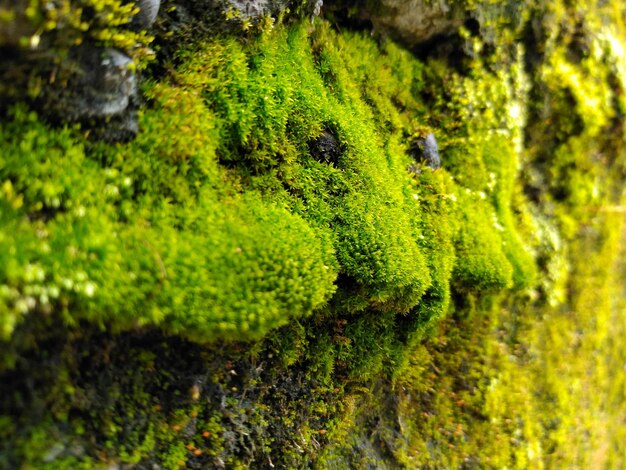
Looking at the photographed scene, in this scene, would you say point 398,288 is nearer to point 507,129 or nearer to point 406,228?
point 406,228

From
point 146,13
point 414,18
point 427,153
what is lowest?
point 427,153

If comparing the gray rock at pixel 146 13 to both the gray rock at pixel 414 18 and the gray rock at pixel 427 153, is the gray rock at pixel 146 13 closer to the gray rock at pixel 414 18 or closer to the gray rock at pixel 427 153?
the gray rock at pixel 414 18

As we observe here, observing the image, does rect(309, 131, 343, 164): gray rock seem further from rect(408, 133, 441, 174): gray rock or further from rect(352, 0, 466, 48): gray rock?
rect(352, 0, 466, 48): gray rock

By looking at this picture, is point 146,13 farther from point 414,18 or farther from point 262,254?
point 414,18

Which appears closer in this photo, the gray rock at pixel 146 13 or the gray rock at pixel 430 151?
the gray rock at pixel 146 13

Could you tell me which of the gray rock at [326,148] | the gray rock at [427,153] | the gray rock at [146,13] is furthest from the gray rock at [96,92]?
the gray rock at [427,153]

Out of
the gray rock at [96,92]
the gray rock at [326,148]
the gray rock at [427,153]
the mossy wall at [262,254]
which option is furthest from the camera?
the gray rock at [427,153]

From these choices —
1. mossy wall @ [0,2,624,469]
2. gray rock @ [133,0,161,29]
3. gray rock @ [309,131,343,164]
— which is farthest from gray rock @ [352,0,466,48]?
gray rock @ [133,0,161,29]

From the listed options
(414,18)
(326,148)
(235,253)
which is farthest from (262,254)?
(414,18)

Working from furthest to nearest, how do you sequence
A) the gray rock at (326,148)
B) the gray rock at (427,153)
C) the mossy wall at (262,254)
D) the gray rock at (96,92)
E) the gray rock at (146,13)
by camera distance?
the gray rock at (427,153)
the gray rock at (326,148)
the gray rock at (146,13)
the gray rock at (96,92)
the mossy wall at (262,254)
